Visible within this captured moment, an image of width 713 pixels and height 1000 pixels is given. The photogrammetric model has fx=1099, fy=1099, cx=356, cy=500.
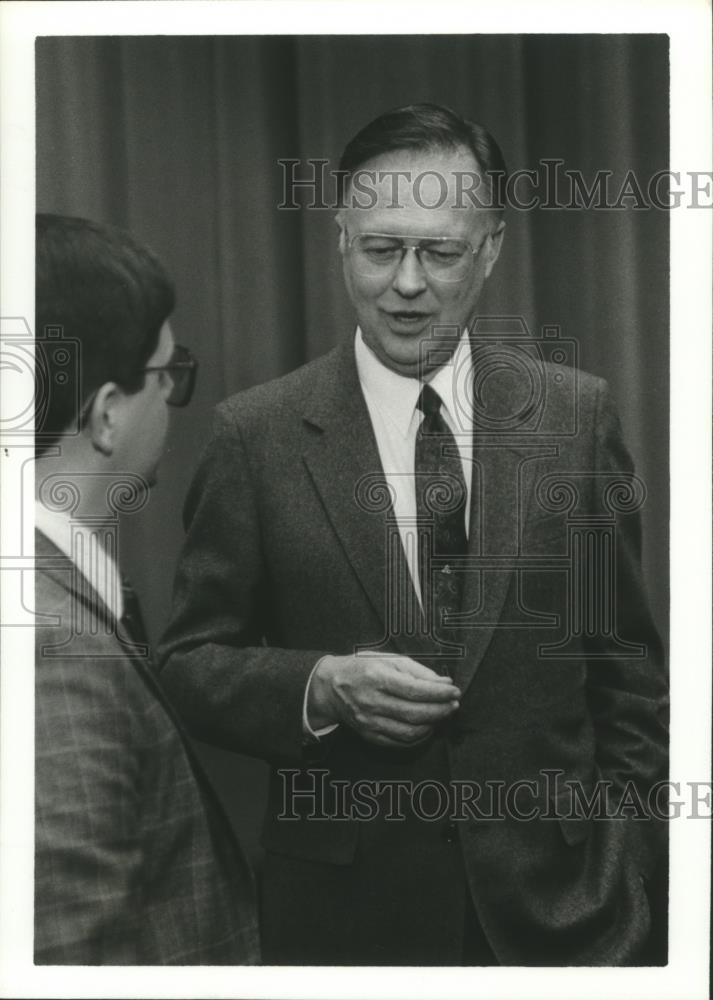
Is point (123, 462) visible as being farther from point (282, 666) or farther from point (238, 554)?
point (282, 666)

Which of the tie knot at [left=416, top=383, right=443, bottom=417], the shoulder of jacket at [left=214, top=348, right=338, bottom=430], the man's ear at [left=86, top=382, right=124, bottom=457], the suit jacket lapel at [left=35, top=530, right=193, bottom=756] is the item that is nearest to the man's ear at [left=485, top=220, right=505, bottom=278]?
the tie knot at [left=416, top=383, right=443, bottom=417]

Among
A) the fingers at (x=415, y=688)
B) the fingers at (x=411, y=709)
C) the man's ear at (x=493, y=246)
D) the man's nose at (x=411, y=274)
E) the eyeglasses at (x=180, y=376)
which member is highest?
the man's ear at (x=493, y=246)

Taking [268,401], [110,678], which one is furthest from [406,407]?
[110,678]

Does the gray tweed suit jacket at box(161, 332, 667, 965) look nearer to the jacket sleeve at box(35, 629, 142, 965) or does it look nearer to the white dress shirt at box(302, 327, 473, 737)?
the white dress shirt at box(302, 327, 473, 737)

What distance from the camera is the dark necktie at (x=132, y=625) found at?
98.1 inches

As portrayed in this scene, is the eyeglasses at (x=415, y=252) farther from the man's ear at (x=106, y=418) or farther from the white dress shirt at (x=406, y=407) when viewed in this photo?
the man's ear at (x=106, y=418)

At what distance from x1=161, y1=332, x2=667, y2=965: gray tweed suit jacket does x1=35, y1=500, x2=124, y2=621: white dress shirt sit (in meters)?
0.15

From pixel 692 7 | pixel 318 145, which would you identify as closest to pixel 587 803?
pixel 318 145

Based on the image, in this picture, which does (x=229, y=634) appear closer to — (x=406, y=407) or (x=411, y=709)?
(x=411, y=709)

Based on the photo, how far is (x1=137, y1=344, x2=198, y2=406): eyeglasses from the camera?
249cm

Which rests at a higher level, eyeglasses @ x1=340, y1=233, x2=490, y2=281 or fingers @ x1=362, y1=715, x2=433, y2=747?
eyeglasses @ x1=340, y1=233, x2=490, y2=281

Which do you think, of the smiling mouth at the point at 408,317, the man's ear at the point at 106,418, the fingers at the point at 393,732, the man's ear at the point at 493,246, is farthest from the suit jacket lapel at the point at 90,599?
the man's ear at the point at 493,246

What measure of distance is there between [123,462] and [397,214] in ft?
2.73

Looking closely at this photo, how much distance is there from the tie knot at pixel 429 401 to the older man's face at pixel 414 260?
0.04 metres
